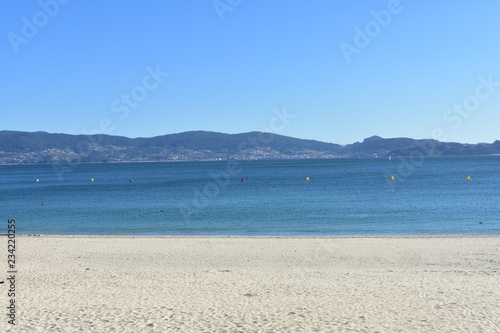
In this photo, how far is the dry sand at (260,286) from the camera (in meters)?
10.0

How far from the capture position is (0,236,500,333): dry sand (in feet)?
33.0

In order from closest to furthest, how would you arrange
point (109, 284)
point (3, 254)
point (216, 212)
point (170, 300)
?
point (170, 300), point (109, 284), point (3, 254), point (216, 212)

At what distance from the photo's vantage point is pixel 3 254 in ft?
63.7

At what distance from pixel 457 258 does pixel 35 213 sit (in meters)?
33.7

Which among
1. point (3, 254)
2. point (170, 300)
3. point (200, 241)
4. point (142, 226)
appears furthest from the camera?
point (142, 226)

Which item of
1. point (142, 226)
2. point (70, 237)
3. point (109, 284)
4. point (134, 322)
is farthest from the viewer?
point (142, 226)

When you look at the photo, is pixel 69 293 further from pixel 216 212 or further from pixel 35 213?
pixel 35 213

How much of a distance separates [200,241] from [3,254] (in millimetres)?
8210

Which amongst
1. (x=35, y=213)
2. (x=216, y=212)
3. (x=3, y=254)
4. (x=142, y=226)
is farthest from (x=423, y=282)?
(x=35, y=213)

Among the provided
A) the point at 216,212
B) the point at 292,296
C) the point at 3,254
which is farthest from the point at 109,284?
the point at 216,212

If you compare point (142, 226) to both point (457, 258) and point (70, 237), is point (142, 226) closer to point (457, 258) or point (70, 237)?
point (70, 237)

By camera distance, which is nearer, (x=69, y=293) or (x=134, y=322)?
(x=134, y=322)

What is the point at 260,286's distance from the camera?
1348cm

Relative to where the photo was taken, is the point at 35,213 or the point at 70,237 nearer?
the point at 70,237
